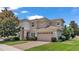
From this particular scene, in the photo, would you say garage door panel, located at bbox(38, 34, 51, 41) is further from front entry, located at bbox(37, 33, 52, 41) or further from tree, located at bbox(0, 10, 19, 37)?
tree, located at bbox(0, 10, 19, 37)

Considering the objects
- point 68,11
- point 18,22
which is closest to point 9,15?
point 18,22

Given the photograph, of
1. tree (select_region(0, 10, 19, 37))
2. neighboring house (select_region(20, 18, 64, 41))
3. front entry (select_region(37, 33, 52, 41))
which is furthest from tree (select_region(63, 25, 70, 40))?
tree (select_region(0, 10, 19, 37))

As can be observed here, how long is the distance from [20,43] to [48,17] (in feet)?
1.97

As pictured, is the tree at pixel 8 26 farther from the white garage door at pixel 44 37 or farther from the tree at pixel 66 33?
the tree at pixel 66 33

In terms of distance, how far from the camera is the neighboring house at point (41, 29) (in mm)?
7709

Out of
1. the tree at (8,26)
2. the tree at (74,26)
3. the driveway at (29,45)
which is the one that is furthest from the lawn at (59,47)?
the tree at (8,26)

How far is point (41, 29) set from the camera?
776cm

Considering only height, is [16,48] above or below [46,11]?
below

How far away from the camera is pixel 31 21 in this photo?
306 inches

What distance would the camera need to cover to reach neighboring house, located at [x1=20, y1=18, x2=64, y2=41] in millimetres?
7709

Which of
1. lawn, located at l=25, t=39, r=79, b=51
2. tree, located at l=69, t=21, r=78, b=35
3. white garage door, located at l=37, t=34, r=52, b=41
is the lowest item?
lawn, located at l=25, t=39, r=79, b=51

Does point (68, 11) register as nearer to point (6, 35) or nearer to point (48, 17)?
point (48, 17)

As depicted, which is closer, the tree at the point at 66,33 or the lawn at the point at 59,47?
the lawn at the point at 59,47

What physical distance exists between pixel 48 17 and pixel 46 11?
99mm
